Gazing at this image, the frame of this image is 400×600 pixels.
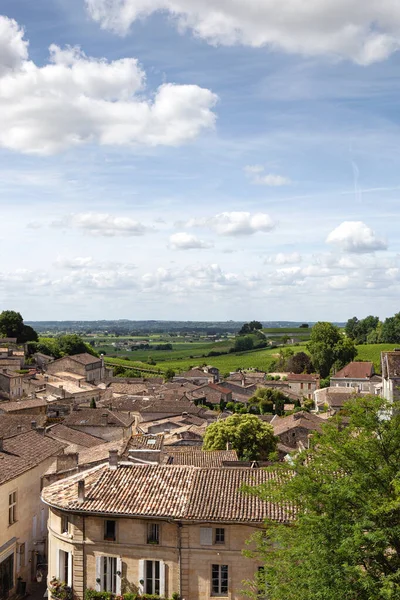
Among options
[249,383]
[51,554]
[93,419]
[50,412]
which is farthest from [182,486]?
[249,383]

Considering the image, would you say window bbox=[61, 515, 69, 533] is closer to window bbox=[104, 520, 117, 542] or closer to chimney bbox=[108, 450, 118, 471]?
window bbox=[104, 520, 117, 542]

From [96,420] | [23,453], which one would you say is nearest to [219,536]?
[23,453]

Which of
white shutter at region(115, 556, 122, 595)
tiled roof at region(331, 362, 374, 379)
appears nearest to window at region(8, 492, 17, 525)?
white shutter at region(115, 556, 122, 595)

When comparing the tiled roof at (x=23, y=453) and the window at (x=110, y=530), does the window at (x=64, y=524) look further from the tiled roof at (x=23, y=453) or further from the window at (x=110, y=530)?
the tiled roof at (x=23, y=453)

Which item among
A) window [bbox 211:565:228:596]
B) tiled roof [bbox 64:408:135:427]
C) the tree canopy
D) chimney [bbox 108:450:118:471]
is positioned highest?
the tree canopy

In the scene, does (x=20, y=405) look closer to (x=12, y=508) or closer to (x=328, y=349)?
(x=12, y=508)

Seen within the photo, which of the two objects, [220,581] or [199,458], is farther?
[199,458]

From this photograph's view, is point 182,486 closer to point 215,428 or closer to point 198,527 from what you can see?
point 198,527
